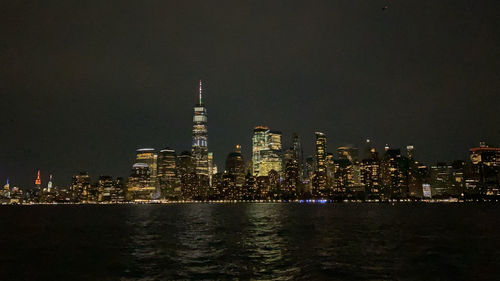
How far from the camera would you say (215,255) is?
128ft

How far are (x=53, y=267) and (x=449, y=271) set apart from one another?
→ 30.5 m

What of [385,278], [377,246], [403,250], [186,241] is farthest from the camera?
[186,241]

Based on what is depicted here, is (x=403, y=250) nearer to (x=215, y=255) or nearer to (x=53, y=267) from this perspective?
(x=215, y=255)

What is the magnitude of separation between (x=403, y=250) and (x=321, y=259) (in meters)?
10.8

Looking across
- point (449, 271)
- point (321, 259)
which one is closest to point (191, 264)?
point (321, 259)

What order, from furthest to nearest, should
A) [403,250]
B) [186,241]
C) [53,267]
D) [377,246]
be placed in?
[186,241], [377,246], [403,250], [53,267]

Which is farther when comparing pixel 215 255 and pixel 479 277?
pixel 215 255

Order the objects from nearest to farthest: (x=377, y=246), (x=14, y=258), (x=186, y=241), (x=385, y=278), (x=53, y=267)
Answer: (x=385, y=278), (x=53, y=267), (x=14, y=258), (x=377, y=246), (x=186, y=241)

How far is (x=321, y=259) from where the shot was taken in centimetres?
3638

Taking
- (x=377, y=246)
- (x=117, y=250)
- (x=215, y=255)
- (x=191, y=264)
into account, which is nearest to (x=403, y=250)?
(x=377, y=246)

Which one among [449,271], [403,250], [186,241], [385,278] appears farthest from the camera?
[186,241]

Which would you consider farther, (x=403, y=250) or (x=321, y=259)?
(x=403, y=250)

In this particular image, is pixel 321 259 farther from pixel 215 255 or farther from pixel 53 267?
pixel 53 267

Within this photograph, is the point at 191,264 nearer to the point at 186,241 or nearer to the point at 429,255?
the point at 186,241
